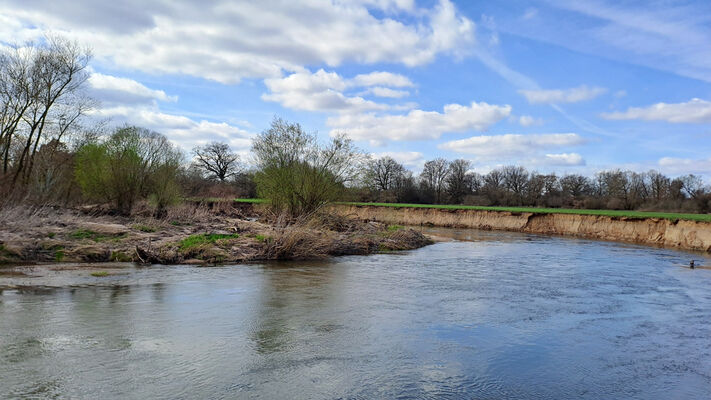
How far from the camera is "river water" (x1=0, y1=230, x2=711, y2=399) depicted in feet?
20.3

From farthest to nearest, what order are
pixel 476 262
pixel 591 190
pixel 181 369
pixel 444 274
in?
pixel 591 190, pixel 476 262, pixel 444 274, pixel 181 369

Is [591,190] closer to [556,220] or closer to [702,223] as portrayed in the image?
[556,220]

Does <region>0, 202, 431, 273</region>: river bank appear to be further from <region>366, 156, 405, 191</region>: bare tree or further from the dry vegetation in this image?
<region>366, 156, 405, 191</region>: bare tree

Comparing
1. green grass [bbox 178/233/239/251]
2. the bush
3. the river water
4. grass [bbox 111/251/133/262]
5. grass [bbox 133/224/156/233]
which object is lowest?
the river water

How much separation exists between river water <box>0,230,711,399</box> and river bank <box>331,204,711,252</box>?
17689mm

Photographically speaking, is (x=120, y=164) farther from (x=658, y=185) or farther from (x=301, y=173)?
(x=658, y=185)

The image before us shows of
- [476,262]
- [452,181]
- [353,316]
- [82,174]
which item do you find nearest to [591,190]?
[452,181]

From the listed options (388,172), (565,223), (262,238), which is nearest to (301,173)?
(262,238)

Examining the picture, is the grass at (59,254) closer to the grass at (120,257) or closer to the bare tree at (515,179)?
the grass at (120,257)

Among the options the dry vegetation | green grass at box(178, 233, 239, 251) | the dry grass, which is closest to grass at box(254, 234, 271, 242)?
the dry vegetation

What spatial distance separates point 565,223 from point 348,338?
125 ft

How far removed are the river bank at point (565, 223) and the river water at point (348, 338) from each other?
696 inches

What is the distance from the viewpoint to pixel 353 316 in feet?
32.7

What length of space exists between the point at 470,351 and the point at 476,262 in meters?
12.8
